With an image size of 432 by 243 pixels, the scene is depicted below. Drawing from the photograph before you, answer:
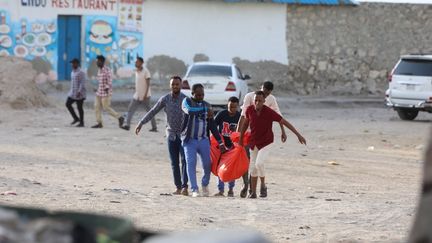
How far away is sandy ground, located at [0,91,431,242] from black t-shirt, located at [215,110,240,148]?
95cm

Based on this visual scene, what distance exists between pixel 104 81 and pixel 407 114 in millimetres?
9553

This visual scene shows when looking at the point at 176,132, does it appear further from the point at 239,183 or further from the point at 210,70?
the point at 210,70

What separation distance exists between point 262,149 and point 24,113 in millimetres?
13258

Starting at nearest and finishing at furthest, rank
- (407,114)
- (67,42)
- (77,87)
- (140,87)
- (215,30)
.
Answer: (140,87), (77,87), (407,114), (67,42), (215,30)

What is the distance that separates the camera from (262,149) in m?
13.4

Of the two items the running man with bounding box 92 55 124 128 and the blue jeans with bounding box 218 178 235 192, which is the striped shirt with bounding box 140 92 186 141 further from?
the running man with bounding box 92 55 124 128

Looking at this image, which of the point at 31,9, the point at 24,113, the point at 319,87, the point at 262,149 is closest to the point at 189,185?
the point at 262,149

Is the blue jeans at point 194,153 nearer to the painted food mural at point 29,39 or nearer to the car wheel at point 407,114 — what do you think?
the car wheel at point 407,114

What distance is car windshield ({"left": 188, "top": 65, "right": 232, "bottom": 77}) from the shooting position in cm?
2741

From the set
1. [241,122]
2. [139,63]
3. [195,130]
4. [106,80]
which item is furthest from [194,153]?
[106,80]

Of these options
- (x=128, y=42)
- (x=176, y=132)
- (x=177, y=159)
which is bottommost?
(x=128, y=42)

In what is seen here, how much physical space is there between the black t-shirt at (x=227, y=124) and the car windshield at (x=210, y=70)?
13.2 metres

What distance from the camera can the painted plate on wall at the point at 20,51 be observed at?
3099 cm

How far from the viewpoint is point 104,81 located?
73.5 ft
